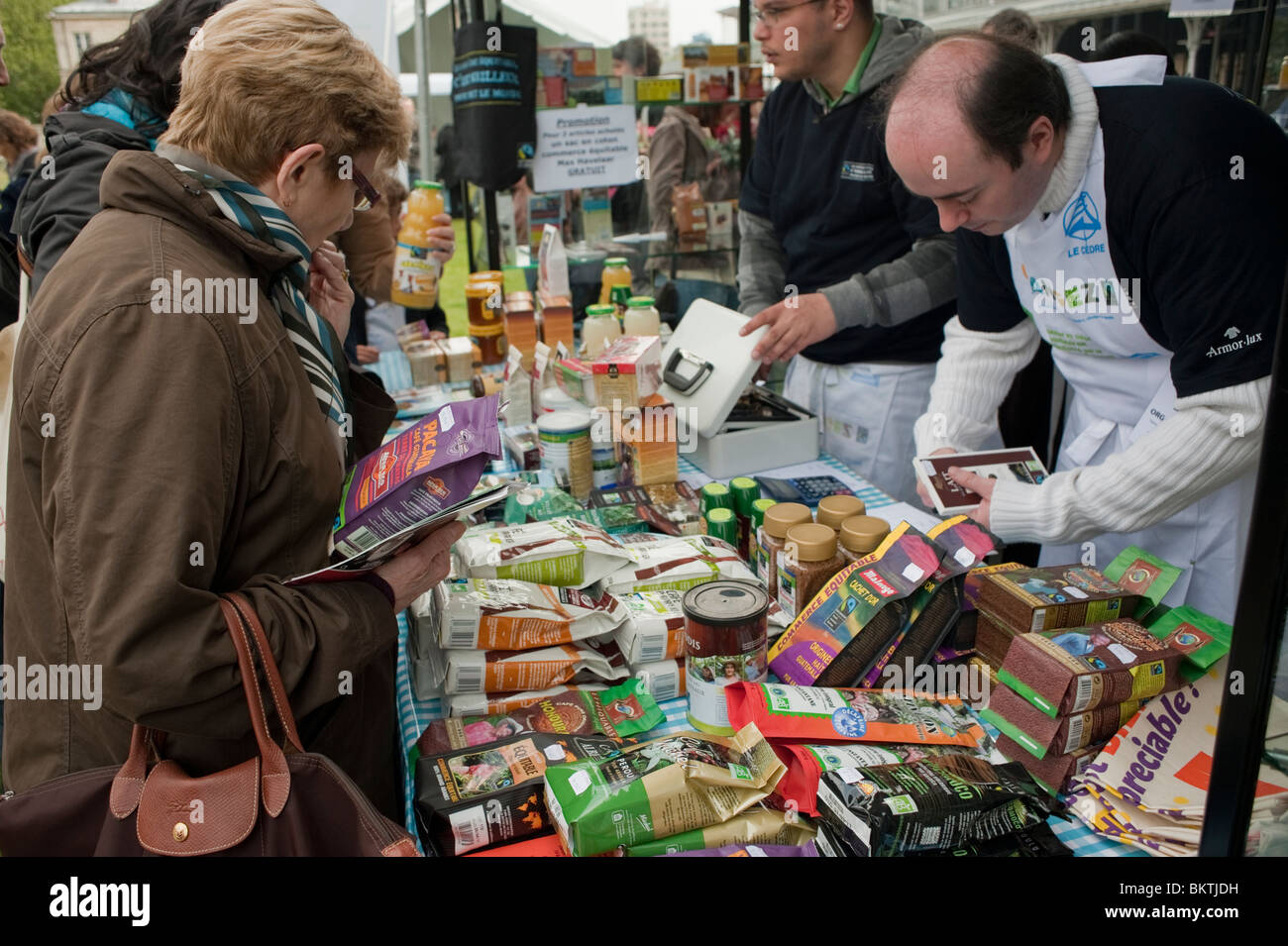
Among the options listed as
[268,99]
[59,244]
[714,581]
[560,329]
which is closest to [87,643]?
[268,99]

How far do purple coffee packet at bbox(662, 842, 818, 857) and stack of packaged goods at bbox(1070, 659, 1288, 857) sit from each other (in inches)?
17.1

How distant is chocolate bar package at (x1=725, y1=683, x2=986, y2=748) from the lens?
4.70ft

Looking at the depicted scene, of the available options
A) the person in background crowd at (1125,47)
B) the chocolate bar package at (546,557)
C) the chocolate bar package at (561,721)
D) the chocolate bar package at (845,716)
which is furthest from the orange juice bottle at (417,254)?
the person in background crowd at (1125,47)

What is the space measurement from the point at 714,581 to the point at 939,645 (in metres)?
0.44

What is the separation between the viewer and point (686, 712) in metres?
1.68

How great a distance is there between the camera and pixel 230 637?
1.24 metres

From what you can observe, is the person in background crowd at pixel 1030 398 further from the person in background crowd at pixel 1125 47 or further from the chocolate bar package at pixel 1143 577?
the chocolate bar package at pixel 1143 577

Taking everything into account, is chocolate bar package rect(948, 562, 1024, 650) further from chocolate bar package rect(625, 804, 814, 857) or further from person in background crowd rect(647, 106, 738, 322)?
person in background crowd rect(647, 106, 738, 322)

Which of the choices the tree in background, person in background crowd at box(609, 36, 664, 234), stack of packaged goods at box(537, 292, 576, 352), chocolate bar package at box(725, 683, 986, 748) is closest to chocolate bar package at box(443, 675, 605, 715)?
chocolate bar package at box(725, 683, 986, 748)

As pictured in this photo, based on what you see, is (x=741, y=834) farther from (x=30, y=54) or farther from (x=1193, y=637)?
(x=30, y=54)

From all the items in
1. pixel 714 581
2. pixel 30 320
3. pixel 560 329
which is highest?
pixel 30 320

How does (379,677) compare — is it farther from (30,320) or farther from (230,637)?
(30,320)

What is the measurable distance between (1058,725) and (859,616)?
351mm

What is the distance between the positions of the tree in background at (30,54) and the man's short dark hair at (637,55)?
13.8 ft
